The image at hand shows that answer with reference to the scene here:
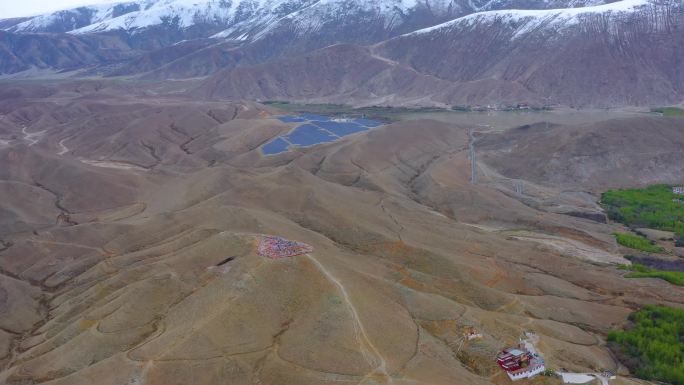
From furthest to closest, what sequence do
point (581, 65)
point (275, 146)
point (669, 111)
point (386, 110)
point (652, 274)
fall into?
point (386, 110), point (581, 65), point (669, 111), point (275, 146), point (652, 274)

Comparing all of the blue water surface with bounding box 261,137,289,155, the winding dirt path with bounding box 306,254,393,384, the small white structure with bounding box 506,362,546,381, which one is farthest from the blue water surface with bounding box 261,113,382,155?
the small white structure with bounding box 506,362,546,381

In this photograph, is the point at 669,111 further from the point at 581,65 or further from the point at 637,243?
the point at 637,243

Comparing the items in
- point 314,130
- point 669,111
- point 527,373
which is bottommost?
point 669,111

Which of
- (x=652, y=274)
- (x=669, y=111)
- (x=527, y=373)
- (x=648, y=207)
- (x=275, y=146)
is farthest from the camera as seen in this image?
(x=669, y=111)

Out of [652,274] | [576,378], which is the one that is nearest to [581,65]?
[652,274]

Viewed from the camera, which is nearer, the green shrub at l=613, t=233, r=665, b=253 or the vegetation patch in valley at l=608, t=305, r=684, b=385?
the vegetation patch in valley at l=608, t=305, r=684, b=385

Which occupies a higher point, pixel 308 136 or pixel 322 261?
pixel 322 261

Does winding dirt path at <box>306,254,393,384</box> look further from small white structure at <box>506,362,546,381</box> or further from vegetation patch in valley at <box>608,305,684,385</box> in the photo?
vegetation patch in valley at <box>608,305,684,385</box>

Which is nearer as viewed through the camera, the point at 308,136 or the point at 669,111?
the point at 308,136
